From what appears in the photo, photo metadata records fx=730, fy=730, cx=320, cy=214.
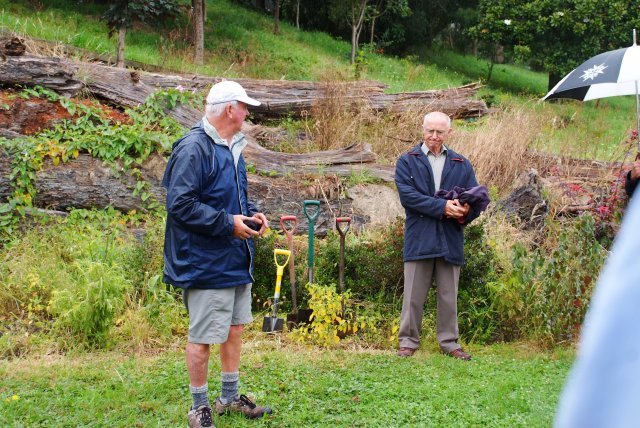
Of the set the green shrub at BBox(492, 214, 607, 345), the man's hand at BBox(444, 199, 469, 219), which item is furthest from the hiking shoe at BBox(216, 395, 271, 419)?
the green shrub at BBox(492, 214, 607, 345)

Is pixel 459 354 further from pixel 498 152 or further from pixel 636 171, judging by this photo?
pixel 498 152

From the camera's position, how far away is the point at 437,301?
6.47 meters

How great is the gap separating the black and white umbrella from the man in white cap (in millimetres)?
3780

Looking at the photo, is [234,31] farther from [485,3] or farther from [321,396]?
[321,396]

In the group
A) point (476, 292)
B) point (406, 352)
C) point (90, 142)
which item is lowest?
point (406, 352)

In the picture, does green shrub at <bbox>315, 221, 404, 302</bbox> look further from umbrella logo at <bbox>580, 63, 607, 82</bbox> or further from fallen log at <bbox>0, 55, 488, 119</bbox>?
fallen log at <bbox>0, 55, 488, 119</bbox>

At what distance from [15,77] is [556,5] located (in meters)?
22.5

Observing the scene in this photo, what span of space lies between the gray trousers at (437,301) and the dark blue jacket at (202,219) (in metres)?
2.21

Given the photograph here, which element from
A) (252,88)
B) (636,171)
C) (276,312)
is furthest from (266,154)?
(636,171)

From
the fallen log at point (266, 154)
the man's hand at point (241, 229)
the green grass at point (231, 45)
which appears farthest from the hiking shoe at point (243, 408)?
the green grass at point (231, 45)

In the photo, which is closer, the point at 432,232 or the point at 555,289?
the point at 432,232

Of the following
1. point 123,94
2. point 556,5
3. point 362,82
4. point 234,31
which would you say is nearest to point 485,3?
point 556,5

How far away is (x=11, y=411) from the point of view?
4.84m

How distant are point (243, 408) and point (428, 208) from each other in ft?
7.60
